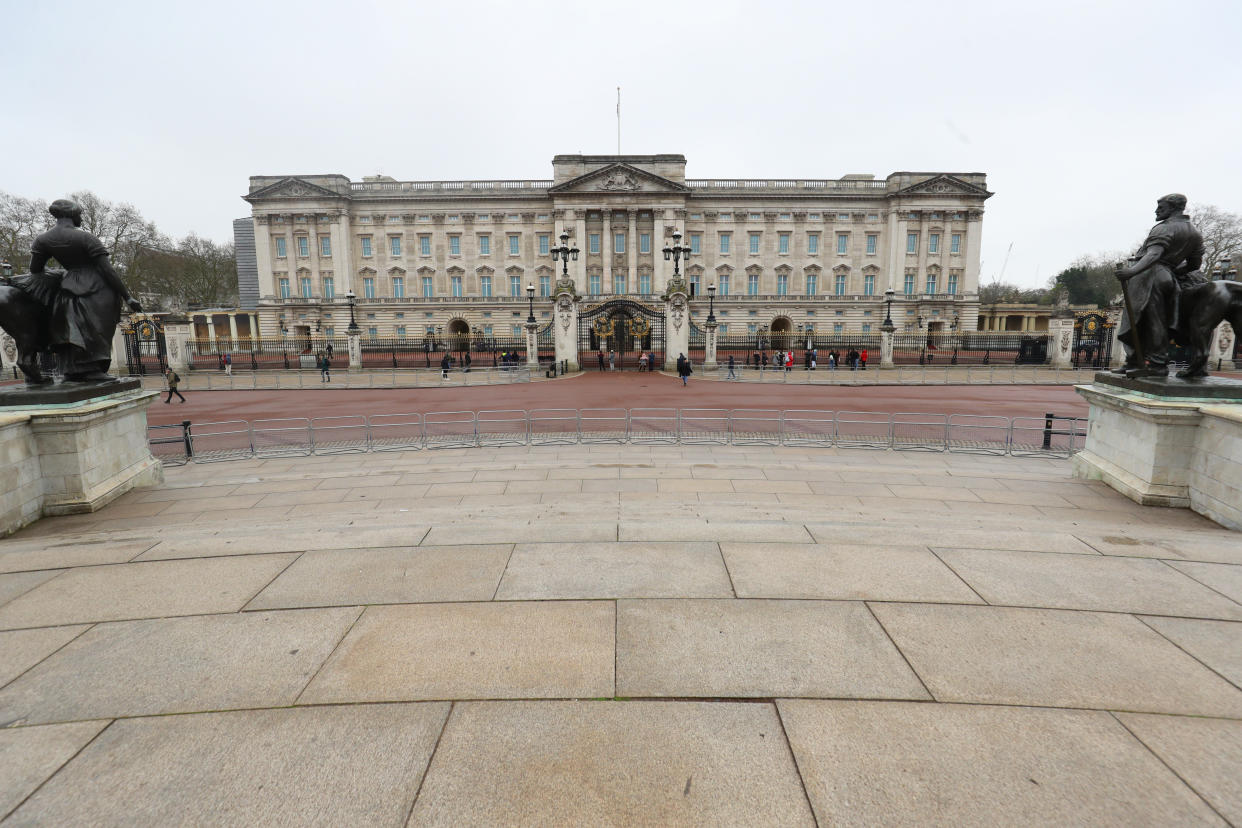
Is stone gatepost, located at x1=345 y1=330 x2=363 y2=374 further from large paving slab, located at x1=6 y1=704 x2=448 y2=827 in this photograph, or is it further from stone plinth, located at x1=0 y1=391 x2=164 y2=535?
large paving slab, located at x1=6 y1=704 x2=448 y2=827

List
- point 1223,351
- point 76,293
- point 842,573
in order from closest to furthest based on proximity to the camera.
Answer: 1. point 842,573
2. point 76,293
3. point 1223,351

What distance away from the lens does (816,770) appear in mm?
2473

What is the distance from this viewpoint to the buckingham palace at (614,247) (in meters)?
59.1

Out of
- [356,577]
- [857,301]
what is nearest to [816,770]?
[356,577]

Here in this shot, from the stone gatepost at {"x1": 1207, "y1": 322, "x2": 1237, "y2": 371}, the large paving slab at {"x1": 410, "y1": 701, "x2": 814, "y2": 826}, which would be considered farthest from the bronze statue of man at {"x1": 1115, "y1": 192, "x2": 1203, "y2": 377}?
the stone gatepost at {"x1": 1207, "y1": 322, "x2": 1237, "y2": 371}

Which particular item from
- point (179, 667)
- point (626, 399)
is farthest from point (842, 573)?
point (626, 399)

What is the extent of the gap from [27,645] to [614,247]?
60256 millimetres

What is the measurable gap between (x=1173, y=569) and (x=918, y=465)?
17.8ft

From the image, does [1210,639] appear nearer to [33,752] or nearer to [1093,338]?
[33,752]

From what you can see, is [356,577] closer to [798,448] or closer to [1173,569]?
[1173,569]

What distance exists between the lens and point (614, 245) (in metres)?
60.6

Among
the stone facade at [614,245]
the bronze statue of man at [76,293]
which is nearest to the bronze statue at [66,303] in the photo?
the bronze statue of man at [76,293]

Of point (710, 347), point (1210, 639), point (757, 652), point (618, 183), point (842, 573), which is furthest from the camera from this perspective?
point (618, 183)

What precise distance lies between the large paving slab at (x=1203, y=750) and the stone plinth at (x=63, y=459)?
9653mm
